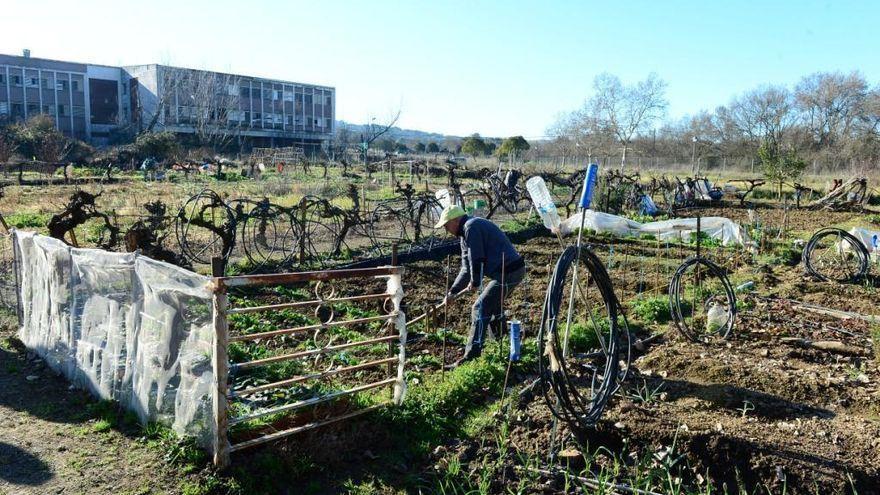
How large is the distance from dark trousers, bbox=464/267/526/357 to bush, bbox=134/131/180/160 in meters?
34.3

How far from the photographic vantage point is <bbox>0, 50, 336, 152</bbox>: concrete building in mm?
51781

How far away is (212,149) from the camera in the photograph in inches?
1757

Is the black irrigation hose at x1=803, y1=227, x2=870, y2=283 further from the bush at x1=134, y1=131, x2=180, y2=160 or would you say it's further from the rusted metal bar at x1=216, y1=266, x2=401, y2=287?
the bush at x1=134, y1=131, x2=180, y2=160

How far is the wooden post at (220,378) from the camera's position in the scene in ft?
11.9

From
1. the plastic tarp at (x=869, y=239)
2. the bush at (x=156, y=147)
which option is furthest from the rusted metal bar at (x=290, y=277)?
the bush at (x=156, y=147)

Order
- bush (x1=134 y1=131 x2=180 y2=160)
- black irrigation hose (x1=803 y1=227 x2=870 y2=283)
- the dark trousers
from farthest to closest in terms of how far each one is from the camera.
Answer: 1. bush (x1=134 y1=131 x2=180 y2=160)
2. black irrigation hose (x1=803 y1=227 x2=870 y2=283)
3. the dark trousers

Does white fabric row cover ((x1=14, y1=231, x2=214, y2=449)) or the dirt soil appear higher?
white fabric row cover ((x1=14, y1=231, x2=214, y2=449))

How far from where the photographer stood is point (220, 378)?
12.0ft

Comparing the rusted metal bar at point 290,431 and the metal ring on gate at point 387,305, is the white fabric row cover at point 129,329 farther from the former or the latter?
the metal ring on gate at point 387,305

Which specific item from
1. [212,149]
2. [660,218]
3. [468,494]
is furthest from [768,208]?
[212,149]

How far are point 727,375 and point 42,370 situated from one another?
18.8 feet

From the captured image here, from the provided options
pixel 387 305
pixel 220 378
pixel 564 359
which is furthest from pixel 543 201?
pixel 220 378

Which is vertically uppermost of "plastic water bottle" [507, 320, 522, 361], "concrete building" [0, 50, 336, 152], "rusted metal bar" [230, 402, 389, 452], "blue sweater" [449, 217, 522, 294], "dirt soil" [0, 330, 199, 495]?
"concrete building" [0, 50, 336, 152]

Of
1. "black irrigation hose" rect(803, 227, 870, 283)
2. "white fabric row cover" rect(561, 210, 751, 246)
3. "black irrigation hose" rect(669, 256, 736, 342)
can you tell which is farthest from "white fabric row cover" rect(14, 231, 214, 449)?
"white fabric row cover" rect(561, 210, 751, 246)
